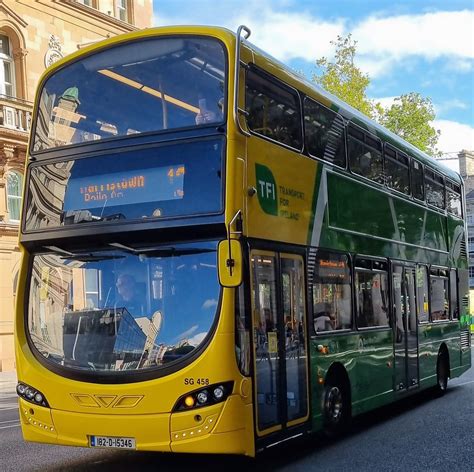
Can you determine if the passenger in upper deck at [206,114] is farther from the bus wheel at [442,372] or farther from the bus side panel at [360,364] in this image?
the bus wheel at [442,372]

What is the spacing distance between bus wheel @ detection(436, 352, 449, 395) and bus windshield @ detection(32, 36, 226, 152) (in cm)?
864

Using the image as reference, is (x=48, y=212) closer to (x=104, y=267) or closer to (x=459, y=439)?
(x=104, y=267)

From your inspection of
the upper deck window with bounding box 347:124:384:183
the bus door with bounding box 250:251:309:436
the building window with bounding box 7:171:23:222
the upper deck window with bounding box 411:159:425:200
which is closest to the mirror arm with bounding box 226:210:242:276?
the bus door with bounding box 250:251:309:436

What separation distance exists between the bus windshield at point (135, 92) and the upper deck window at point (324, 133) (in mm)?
1950

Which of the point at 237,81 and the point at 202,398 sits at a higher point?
the point at 237,81

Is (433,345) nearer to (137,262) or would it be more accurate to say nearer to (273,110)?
(273,110)

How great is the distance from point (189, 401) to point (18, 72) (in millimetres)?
21311

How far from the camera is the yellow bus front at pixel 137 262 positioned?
7043mm

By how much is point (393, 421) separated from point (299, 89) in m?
5.40

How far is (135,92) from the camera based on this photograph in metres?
7.91

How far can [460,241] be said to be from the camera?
1645cm

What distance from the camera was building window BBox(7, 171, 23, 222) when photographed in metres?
25.2

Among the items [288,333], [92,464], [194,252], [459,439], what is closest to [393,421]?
[459,439]

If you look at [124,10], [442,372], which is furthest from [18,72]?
[442,372]
